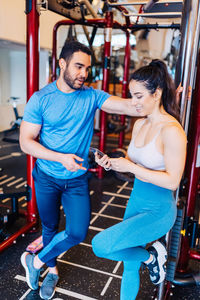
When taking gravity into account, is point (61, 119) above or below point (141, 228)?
above

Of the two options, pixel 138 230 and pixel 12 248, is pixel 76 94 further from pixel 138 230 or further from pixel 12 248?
pixel 12 248

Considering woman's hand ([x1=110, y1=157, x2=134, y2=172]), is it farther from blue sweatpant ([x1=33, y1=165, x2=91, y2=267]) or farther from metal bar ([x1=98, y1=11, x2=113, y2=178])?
metal bar ([x1=98, y1=11, x2=113, y2=178])

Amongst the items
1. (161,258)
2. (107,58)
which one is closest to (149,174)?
(161,258)

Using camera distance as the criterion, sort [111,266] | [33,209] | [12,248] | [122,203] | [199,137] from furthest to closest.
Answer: [122,203]
[33,209]
[12,248]
[111,266]
[199,137]

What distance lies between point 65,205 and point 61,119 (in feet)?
2.01

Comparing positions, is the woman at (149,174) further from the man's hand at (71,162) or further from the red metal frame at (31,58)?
the red metal frame at (31,58)

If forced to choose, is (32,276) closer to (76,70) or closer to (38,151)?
(38,151)

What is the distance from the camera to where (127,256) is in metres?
1.53

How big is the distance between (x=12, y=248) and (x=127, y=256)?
1494mm

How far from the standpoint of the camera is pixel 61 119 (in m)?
1.88

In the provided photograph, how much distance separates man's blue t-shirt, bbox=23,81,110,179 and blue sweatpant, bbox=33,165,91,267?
6 cm

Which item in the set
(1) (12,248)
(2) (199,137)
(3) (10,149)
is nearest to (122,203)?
(1) (12,248)

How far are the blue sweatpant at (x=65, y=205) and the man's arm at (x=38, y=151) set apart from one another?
9.0 inches

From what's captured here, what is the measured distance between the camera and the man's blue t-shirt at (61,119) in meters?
1.86
